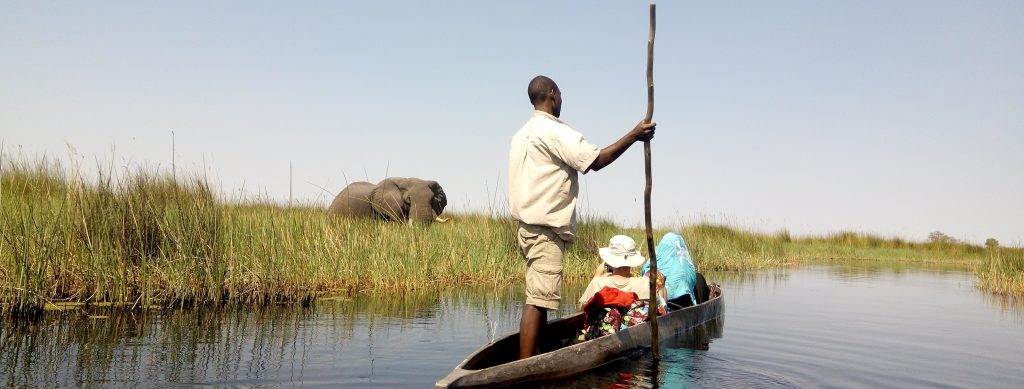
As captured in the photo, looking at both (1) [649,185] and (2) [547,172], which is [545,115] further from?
(1) [649,185]

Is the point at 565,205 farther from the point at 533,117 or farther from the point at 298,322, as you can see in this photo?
the point at 298,322

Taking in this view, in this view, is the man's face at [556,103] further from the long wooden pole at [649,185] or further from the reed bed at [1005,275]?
the reed bed at [1005,275]

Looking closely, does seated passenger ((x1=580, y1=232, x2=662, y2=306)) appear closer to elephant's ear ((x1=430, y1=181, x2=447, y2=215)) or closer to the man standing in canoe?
the man standing in canoe

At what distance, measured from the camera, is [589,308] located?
6.58 metres

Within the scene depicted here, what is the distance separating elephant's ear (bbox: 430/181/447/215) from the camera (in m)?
22.2

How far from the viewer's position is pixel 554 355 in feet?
17.6

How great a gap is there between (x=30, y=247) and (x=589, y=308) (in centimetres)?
506

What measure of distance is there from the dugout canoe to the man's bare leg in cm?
A: 11

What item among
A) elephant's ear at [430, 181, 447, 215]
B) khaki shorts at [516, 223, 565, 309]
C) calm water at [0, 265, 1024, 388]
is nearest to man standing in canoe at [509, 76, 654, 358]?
khaki shorts at [516, 223, 565, 309]

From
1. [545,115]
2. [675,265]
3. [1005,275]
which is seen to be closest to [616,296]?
[545,115]

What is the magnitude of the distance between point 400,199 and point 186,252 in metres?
13.8

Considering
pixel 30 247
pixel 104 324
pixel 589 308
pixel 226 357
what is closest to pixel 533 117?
pixel 589 308

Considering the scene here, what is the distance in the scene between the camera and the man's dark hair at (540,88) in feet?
18.2

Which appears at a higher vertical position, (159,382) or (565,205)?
(565,205)
